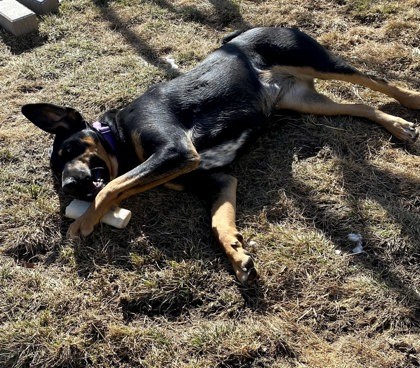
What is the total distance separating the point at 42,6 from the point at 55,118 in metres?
3.18

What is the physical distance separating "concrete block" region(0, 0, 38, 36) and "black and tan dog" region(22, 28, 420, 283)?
2697 mm

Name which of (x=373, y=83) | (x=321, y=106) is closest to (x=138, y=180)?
(x=321, y=106)

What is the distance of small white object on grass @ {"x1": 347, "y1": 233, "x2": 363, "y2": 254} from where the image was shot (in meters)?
3.50

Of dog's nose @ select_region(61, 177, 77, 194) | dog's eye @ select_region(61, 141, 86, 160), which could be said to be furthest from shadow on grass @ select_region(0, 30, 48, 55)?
dog's nose @ select_region(61, 177, 77, 194)

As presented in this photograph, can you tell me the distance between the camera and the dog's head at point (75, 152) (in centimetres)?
387

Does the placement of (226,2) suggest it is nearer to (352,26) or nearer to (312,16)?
(312,16)

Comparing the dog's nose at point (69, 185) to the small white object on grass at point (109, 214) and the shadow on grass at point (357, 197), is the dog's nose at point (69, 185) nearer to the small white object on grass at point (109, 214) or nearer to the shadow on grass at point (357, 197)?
the small white object on grass at point (109, 214)

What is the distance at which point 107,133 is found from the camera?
425cm

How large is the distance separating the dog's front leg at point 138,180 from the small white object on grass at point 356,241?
1267 millimetres

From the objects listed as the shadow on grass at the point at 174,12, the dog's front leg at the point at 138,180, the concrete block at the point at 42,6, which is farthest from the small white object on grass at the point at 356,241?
the concrete block at the point at 42,6

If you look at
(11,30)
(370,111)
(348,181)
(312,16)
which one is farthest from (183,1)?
(348,181)

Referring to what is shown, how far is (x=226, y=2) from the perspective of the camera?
668cm

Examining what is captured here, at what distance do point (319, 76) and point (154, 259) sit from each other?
2.42m

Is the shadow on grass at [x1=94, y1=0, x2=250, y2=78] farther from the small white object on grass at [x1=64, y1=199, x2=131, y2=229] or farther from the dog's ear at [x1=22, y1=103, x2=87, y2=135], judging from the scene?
the small white object on grass at [x1=64, y1=199, x2=131, y2=229]
